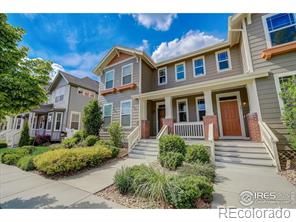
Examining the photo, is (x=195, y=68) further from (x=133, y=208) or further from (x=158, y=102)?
(x=133, y=208)

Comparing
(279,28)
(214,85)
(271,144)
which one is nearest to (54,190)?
(271,144)

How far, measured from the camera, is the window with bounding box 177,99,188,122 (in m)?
9.76

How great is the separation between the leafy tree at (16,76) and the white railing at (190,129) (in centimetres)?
659

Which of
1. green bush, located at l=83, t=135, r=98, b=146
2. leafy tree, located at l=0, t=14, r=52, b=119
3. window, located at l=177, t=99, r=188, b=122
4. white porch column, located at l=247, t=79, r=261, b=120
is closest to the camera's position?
leafy tree, located at l=0, t=14, r=52, b=119

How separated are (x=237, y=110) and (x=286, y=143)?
308cm

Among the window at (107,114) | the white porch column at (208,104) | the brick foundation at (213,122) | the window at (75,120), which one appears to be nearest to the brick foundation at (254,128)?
the brick foundation at (213,122)

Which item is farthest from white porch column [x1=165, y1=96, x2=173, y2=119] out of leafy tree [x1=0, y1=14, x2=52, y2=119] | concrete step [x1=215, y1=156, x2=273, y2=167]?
leafy tree [x1=0, y1=14, x2=52, y2=119]

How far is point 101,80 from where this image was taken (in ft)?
40.4

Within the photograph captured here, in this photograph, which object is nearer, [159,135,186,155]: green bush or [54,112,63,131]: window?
[159,135,186,155]: green bush

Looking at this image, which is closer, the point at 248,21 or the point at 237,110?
the point at 248,21

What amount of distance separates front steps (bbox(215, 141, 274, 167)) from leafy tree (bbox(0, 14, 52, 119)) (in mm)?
6256

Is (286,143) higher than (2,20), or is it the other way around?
(2,20)

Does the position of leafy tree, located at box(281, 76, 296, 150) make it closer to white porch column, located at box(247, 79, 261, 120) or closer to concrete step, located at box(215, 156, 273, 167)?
white porch column, located at box(247, 79, 261, 120)
